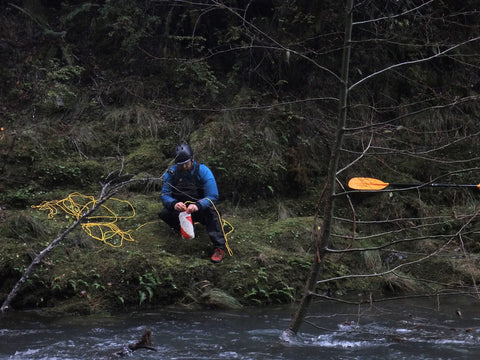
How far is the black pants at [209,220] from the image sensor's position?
22.0 ft

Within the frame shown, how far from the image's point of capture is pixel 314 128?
9211 millimetres

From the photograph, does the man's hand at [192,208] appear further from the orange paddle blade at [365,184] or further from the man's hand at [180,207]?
the orange paddle blade at [365,184]

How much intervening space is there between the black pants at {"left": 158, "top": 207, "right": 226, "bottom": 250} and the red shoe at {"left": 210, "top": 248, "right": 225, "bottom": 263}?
5 cm

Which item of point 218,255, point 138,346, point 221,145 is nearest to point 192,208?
point 218,255

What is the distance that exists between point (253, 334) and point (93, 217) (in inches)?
131

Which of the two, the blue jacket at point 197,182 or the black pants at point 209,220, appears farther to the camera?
the blue jacket at point 197,182

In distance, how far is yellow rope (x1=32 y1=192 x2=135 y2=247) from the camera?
684cm

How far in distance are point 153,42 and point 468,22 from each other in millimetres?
5791

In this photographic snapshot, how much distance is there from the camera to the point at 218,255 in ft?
21.9

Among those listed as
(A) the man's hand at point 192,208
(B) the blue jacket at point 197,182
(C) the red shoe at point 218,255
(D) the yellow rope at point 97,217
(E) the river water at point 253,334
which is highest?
(B) the blue jacket at point 197,182

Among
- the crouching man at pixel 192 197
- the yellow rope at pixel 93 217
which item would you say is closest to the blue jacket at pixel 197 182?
the crouching man at pixel 192 197

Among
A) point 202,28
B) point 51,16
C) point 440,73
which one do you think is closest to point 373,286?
point 440,73

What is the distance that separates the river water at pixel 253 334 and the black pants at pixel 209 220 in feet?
3.51

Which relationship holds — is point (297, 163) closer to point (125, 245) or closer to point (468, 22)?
point (125, 245)
